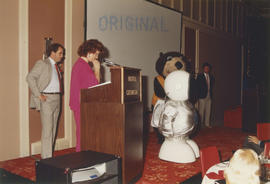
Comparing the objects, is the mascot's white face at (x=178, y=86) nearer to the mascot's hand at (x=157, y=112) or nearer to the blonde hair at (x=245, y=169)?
the mascot's hand at (x=157, y=112)

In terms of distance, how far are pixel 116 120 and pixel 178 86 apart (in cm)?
142

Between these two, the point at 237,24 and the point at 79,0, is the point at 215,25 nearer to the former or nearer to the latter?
the point at 237,24

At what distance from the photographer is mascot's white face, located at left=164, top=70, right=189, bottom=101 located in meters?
3.56

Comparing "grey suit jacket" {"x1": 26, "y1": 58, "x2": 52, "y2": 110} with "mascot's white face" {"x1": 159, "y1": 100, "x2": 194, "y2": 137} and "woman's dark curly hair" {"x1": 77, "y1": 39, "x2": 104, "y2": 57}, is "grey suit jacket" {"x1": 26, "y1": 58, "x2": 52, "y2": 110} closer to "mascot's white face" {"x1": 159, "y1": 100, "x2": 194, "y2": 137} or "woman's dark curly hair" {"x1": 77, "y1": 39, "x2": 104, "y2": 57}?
"woman's dark curly hair" {"x1": 77, "y1": 39, "x2": 104, "y2": 57}

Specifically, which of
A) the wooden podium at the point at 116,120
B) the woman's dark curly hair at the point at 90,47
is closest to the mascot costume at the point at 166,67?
the woman's dark curly hair at the point at 90,47

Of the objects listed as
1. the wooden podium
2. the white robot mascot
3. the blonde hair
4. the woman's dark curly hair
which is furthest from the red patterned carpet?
the blonde hair

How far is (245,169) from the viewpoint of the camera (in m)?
1.00

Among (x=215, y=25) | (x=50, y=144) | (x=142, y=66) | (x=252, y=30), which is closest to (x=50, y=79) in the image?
(x=50, y=144)

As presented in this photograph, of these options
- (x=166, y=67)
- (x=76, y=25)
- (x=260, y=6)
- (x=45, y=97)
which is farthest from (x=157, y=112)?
(x=260, y=6)

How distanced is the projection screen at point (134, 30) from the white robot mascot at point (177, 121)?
1.51 metres

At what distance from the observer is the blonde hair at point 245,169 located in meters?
1.00

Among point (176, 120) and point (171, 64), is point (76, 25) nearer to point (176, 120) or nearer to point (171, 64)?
point (171, 64)

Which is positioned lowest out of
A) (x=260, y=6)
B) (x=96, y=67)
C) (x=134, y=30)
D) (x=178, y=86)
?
(x=178, y=86)

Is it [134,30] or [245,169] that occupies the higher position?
[134,30]
